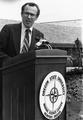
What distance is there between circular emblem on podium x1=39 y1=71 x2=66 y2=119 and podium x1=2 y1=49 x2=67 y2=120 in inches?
0.9

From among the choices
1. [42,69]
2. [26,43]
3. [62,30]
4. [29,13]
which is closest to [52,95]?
[42,69]

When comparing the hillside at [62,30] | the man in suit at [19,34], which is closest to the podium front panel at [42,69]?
the man in suit at [19,34]

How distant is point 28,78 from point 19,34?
54 cm

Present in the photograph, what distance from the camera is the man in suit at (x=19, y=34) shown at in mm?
1820

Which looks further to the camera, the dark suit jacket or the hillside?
the hillside

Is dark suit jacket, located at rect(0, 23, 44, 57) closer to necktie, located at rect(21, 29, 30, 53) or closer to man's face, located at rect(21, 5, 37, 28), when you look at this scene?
necktie, located at rect(21, 29, 30, 53)

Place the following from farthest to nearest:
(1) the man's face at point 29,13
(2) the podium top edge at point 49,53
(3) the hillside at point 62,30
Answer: (3) the hillside at point 62,30
(1) the man's face at point 29,13
(2) the podium top edge at point 49,53

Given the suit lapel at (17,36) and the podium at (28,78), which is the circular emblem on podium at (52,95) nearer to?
the podium at (28,78)

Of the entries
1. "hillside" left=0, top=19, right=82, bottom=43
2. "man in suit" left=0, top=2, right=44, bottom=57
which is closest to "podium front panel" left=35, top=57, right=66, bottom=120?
"man in suit" left=0, top=2, right=44, bottom=57

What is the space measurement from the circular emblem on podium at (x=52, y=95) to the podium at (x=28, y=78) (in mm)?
23

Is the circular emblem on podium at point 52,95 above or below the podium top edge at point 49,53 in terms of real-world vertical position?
below

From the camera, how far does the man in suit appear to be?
1820mm

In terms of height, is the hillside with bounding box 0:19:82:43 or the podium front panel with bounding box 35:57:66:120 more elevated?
the hillside with bounding box 0:19:82:43

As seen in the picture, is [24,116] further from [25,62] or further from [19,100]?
[25,62]
